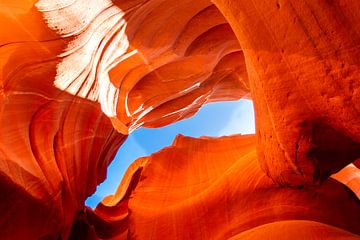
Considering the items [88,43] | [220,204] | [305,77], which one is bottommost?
[220,204]

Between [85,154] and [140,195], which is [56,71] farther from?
[140,195]

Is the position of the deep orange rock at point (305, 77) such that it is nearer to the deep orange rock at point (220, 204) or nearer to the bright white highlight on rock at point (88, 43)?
the deep orange rock at point (220, 204)

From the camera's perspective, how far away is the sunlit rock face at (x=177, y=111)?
2.01 m

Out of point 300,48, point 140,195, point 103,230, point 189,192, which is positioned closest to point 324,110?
point 300,48

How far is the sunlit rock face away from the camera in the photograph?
2.01 meters

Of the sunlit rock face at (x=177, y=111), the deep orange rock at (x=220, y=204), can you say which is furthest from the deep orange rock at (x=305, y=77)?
the deep orange rock at (x=220, y=204)

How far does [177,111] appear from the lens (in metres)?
5.88

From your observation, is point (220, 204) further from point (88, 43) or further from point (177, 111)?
point (88, 43)

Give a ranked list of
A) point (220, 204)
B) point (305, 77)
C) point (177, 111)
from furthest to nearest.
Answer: point (177, 111) < point (220, 204) < point (305, 77)

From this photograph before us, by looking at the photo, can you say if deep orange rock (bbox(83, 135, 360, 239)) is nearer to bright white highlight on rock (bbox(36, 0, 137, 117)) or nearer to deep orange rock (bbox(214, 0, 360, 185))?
deep orange rock (bbox(214, 0, 360, 185))

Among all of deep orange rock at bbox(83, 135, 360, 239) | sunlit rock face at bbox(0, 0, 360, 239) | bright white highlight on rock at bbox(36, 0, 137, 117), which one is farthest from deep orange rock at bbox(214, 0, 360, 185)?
bright white highlight on rock at bbox(36, 0, 137, 117)

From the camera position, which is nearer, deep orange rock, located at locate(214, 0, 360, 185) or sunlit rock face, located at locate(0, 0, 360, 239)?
deep orange rock, located at locate(214, 0, 360, 185)

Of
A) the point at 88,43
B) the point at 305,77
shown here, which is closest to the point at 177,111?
the point at 88,43

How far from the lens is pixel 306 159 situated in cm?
235
